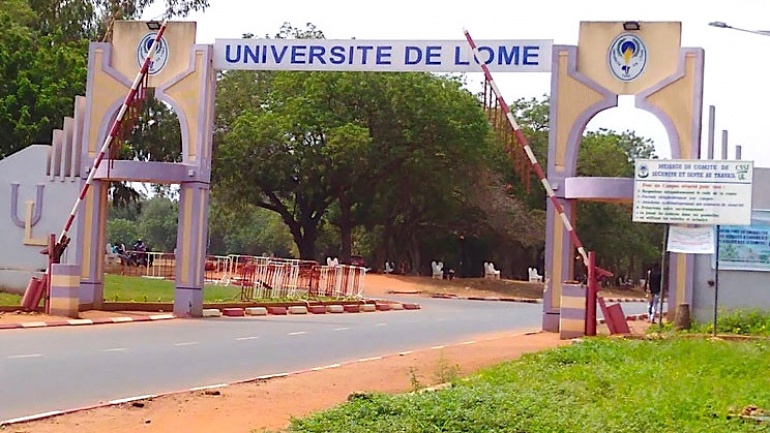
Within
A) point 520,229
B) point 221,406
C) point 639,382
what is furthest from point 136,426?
point 520,229

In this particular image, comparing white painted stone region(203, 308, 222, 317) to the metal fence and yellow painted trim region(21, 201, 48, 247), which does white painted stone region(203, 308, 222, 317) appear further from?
the metal fence

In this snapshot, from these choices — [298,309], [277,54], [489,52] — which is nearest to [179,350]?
[277,54]

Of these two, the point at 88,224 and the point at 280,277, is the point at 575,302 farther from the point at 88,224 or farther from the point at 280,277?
the point at 280,277

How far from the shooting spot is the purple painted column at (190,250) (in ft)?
82.9

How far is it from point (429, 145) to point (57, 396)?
37.8 m

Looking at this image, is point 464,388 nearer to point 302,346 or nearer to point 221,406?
point 221,406

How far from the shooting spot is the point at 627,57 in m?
23.0

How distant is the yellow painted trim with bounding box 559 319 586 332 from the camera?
21.4 m

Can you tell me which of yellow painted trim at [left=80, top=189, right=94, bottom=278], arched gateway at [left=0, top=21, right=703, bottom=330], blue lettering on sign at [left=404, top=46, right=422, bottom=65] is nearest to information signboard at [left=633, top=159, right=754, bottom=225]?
arched gateway at [left=0, top=21, right=703, bottom=330]

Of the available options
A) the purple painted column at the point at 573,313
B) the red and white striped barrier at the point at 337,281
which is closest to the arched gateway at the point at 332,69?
the purple painted column at the point at 573,313

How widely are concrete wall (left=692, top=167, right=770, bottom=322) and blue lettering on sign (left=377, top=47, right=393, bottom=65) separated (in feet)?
26.5

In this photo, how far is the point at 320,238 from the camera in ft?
231

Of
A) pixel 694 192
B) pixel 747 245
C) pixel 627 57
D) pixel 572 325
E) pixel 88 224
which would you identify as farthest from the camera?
pixel 88 224

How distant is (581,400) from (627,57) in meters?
14.0
